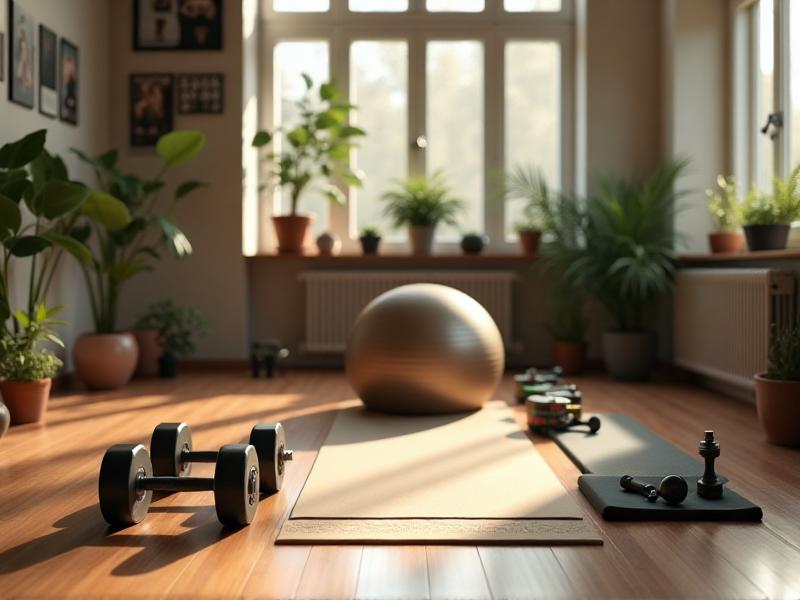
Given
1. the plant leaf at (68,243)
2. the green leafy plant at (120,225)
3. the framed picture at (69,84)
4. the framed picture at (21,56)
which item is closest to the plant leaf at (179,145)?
the green leafy plant at (120,225)

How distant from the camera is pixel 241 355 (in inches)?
244

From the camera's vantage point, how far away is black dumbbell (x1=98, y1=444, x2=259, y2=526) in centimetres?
237

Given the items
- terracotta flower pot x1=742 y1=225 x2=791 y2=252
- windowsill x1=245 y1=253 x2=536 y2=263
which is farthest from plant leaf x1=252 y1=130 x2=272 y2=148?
terracotta flower pot x1=742 y1=225 x2=791 y2=252

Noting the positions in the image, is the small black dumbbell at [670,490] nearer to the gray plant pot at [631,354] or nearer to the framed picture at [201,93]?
the gray plant pot at [631,354]

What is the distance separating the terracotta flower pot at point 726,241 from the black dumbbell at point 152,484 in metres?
3.68

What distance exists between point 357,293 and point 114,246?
64.5 inches

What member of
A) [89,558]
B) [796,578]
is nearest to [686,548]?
[796,578]

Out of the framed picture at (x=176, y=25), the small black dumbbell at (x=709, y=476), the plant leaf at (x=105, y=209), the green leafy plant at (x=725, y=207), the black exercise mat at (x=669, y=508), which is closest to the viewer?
the black exercise mat at (x=669, y=508)

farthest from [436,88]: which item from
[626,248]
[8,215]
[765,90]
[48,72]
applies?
[8,215]

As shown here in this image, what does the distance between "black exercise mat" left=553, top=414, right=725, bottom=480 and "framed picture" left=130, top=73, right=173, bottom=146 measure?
3.70 meters

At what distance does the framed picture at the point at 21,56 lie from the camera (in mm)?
4512

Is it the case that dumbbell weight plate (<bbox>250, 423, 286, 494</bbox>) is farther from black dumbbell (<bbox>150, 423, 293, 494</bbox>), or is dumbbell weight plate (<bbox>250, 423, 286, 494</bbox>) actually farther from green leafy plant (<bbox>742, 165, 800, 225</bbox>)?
green leafy plant (<bbox>742, 165, 800, 225</bbox>)

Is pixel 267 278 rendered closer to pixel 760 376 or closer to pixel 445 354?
pixel 445 354

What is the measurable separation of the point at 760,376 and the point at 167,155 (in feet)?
11.6
